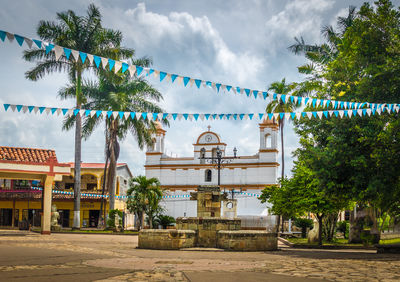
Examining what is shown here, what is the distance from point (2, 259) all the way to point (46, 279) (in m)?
3.68

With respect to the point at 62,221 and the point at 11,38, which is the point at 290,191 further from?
the point at 62,221

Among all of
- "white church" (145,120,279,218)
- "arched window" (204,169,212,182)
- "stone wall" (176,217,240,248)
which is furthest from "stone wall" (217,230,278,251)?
"arched window" (204,169,212,182)

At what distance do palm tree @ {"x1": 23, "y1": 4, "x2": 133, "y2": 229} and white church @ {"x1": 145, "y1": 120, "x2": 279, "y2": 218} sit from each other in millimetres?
16487

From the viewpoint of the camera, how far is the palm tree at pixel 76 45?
29.8m

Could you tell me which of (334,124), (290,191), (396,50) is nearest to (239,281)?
(334,124)

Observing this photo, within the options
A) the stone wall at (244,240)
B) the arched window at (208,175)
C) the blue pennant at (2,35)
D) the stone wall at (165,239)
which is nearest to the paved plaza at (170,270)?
the stone wall at (165,239)

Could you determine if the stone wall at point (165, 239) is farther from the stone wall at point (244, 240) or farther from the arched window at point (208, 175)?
the arched window at point (208, 175)

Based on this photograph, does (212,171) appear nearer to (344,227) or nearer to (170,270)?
(344,227)

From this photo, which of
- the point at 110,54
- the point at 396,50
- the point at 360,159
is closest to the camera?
the point at 360,159

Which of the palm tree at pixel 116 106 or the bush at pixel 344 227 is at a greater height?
the palm tree at pixel 116 106

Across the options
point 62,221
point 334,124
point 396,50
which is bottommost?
point 62,221

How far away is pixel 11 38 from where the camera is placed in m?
8.49

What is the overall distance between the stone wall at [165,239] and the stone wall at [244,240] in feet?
4.21

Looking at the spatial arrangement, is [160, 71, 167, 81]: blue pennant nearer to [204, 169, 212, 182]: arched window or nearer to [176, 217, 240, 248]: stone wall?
[176, 217, 240, 248]: stone wall
